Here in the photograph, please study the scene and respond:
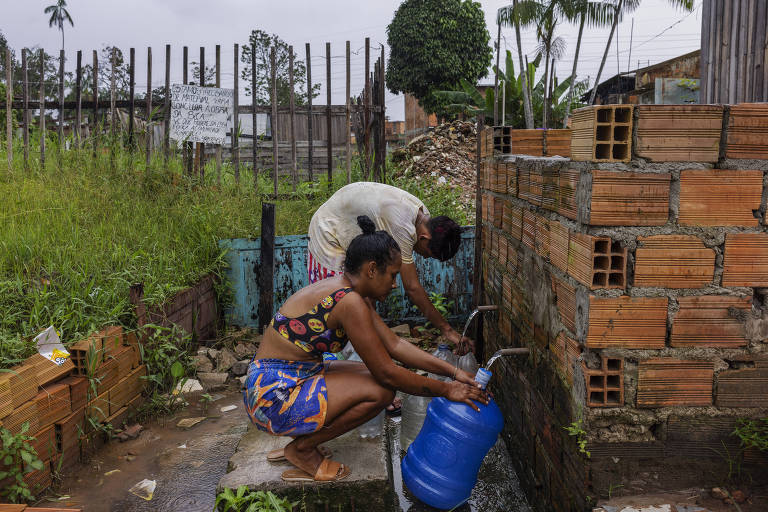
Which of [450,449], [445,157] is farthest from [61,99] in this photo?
[445,157]

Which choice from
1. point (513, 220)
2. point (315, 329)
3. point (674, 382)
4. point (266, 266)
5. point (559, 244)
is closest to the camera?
point (674, 382)

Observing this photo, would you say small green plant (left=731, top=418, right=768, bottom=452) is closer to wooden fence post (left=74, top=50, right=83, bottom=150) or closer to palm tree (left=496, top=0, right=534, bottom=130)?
wooden fence post (left=74, top=50, right=83, bottom=150)

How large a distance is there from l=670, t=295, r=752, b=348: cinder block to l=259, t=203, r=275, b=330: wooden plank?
4.04m

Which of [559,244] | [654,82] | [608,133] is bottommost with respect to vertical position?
[559,244]

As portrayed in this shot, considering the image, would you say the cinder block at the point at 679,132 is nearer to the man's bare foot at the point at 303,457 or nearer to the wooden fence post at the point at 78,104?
the man's bare foot at the point at 303,457

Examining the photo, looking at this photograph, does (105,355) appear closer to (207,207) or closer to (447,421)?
(447,421)

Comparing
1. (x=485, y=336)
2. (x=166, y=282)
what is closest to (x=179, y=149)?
(x=166, y=282)

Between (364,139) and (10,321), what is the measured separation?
175 inches

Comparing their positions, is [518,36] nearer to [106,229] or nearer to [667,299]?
[106,229]

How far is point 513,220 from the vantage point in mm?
3434

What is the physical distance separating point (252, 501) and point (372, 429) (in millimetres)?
908

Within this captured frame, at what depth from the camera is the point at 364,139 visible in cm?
688

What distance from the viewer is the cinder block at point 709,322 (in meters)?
2.06

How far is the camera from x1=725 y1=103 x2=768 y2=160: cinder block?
2.00 m
